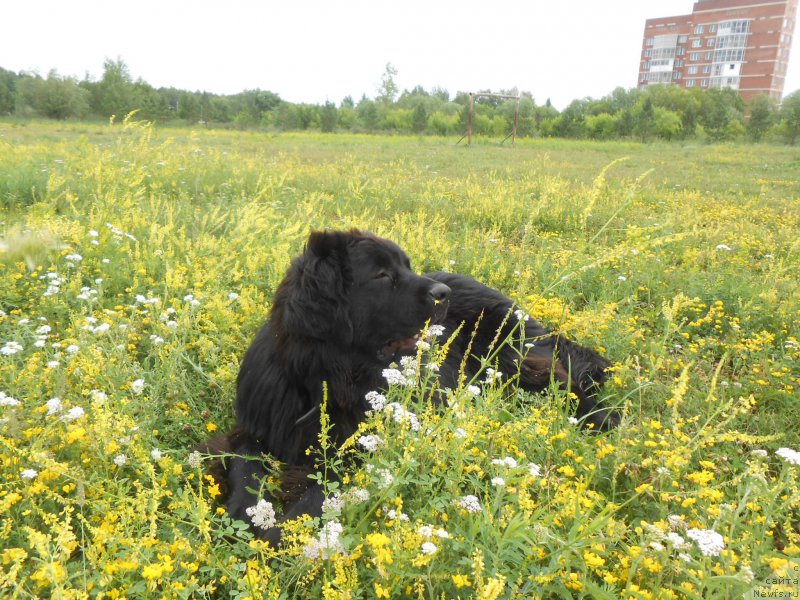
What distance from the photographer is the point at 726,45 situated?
7331cm

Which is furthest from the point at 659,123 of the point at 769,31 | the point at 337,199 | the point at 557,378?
the point at 769,31

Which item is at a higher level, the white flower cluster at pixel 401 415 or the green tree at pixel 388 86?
the green tree at pixel 388 86

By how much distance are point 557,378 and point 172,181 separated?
19.2 ft

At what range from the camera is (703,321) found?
379 cm

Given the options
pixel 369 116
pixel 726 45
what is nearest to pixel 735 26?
pixel 726 45

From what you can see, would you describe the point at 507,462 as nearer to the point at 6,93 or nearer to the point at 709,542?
the point at 709,542

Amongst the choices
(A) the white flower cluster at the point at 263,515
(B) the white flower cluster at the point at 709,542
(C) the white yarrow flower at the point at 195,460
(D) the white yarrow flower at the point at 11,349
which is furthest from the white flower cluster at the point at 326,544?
(D) the white yarrow flower at the point at 11,349

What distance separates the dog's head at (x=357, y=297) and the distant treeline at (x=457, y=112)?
36.3 m

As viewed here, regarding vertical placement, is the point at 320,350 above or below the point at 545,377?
above

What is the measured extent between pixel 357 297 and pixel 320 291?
25cm

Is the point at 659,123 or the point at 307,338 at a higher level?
the point at 659,123

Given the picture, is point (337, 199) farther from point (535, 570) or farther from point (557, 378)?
point (535, 570)

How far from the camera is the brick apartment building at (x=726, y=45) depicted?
227ft

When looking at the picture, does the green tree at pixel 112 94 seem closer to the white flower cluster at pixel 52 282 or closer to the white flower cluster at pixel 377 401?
the white flower cluster at pixel 52 282
